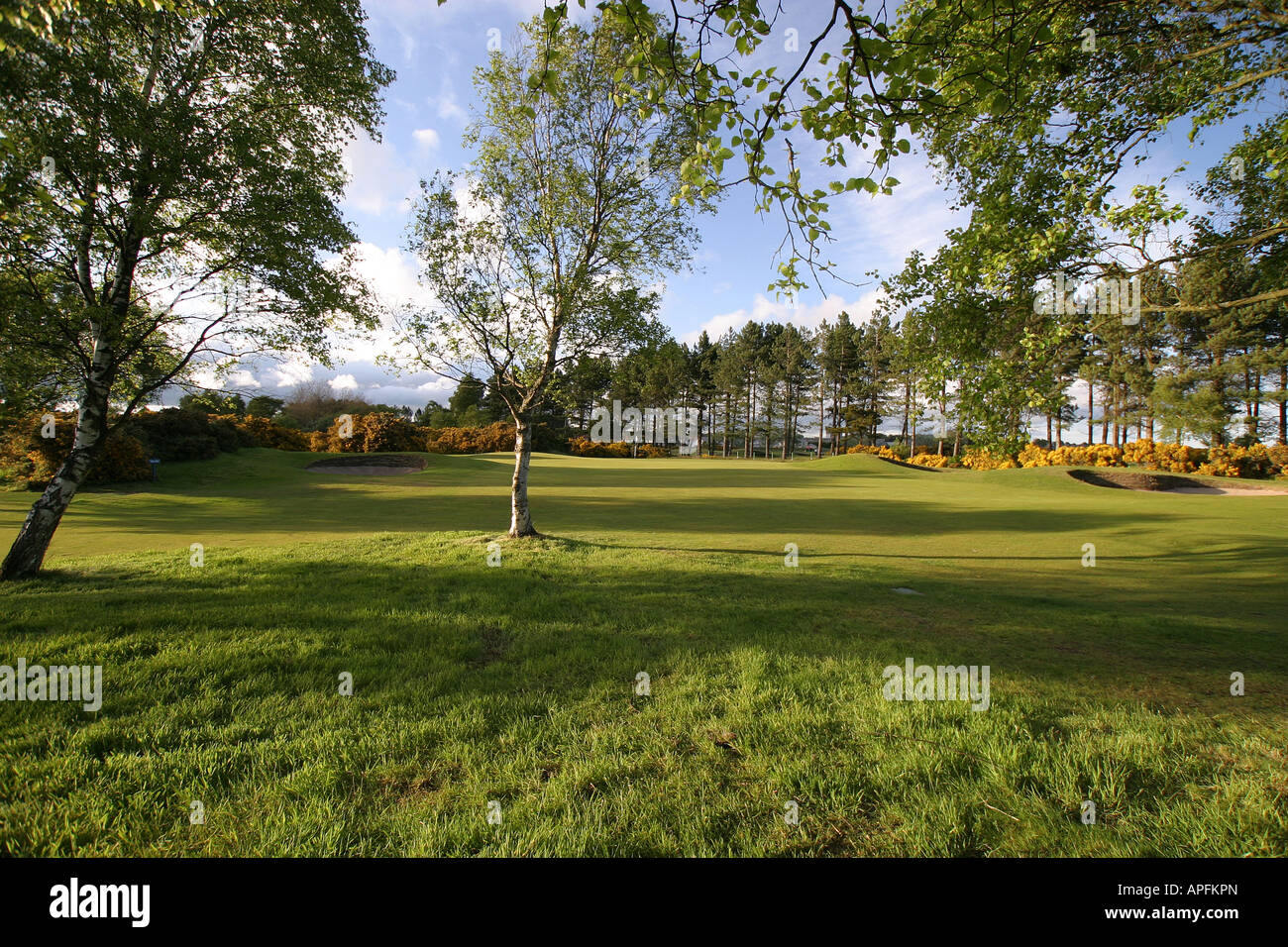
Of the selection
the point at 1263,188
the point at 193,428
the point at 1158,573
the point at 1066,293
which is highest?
the point at 1263,188

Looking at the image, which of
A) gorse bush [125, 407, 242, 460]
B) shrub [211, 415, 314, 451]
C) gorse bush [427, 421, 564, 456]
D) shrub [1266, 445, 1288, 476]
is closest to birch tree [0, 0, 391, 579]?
gorse bush [125, 407, 242, 460]

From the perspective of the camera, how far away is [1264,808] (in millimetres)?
2805

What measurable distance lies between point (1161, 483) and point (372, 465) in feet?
155

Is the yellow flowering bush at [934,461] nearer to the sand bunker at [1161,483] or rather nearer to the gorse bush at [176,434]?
the sand bunker at [1161,483]

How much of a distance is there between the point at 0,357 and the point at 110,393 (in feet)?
5.98

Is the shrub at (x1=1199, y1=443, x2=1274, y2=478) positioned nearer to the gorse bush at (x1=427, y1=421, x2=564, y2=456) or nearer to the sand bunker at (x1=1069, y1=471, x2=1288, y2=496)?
the sand bunker at (x1=1069, y1=471, x2=1288, y2=496)

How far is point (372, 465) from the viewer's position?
32.2m

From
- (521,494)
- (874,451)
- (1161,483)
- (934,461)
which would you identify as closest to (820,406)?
(874,451)

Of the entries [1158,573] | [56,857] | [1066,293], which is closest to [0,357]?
[56,857]

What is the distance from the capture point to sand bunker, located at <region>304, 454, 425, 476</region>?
3004 centimetres

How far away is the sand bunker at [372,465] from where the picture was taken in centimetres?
3004

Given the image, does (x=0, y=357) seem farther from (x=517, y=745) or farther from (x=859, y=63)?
(x=859, y=63)

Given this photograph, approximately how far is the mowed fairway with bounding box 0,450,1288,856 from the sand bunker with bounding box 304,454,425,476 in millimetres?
19899


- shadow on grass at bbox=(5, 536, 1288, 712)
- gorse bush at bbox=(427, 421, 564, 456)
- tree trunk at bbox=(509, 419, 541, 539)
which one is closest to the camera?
shadow on grass at bbox=(5, 536, 1288, 712)
